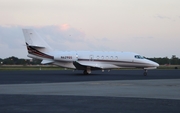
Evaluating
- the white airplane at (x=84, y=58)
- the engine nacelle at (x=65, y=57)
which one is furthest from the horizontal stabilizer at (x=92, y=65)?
the engine nacelle at (x=65, y=57)

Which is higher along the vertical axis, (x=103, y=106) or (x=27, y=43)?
(x=27, y=43)

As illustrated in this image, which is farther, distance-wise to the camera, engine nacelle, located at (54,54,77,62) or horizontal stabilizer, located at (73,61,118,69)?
engine nacelle, located at (54,54,77,62)

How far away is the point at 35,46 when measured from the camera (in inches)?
1940

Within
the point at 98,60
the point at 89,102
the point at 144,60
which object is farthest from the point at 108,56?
the point at 89,102

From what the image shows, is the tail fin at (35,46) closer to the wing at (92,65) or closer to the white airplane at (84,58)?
the white airplane at (84,58)

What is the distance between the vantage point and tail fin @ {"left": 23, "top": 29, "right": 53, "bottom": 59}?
49.5 metres

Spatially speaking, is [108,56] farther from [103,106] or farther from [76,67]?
[103,106]

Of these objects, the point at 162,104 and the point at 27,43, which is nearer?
the point at 162,104

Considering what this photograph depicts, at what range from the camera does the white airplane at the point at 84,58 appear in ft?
161

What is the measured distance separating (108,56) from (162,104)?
3481 cm

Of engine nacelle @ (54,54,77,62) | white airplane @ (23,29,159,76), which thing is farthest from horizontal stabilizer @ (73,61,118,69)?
engine nacelle @ (54,54,77,62)

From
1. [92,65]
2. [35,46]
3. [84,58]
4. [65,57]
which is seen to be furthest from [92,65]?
[35,46]

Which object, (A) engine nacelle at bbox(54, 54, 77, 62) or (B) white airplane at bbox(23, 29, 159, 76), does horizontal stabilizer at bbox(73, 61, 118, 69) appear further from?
(A) engine nacelle at bbox(54, 54, 77, 62)

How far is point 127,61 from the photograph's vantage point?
49000mm
